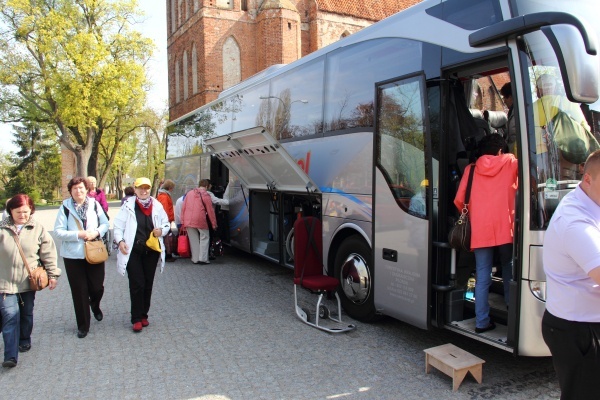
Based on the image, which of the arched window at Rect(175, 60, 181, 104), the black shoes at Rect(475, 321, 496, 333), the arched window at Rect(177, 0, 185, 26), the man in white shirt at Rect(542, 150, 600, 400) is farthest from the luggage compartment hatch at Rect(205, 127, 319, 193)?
the arched window at Rect(175, 60, 181, 104)

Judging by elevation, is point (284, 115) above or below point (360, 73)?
below

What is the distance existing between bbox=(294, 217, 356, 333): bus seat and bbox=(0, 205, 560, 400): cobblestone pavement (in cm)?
23

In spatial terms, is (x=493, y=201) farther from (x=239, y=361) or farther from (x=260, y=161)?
(x=260, y=161)

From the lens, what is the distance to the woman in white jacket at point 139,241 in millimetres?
5727

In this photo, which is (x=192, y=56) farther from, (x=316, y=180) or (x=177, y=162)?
(x=316, y=180)

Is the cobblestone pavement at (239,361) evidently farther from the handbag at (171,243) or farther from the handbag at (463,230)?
the handbag at (171,243)

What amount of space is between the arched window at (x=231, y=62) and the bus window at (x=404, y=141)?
84.3 feet

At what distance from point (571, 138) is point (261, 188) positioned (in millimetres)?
5216

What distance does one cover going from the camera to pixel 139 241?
5.76m

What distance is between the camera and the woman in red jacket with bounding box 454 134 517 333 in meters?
4.23

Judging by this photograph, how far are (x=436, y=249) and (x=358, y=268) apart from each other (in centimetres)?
138

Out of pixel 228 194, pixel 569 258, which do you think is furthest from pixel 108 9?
pixel 569 258

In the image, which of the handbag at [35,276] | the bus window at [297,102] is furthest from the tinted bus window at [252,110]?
the handbag at [35,276]

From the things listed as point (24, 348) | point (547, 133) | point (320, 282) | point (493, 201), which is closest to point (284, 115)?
point (320, 282)
